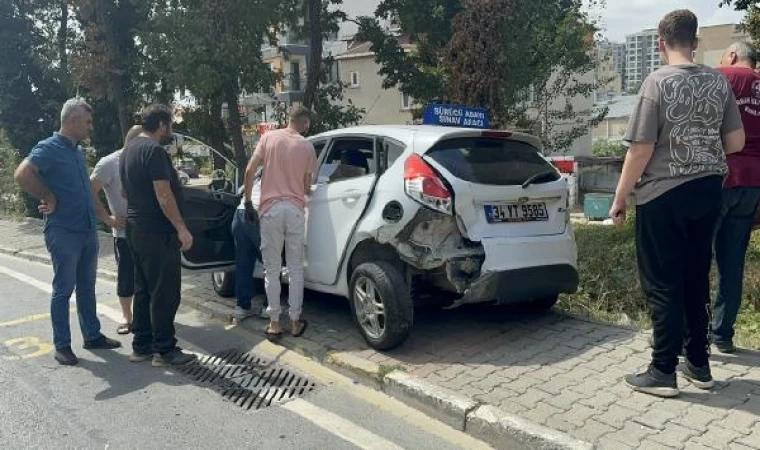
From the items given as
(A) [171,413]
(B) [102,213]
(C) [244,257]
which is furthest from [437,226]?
(B) [102,213]

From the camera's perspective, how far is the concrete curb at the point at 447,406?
11.2ft

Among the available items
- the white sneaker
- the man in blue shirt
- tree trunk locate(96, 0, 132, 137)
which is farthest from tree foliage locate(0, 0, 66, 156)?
the white sneaker

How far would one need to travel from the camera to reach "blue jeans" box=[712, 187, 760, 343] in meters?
4.23

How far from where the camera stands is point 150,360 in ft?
16.8

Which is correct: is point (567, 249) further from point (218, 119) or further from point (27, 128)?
point (27, 128)

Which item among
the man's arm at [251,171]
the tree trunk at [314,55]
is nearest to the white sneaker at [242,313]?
the man's arm at [251,171]

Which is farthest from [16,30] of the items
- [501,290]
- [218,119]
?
[501,290]

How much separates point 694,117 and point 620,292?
297 centimetres

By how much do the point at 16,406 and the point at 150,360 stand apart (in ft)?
3.49

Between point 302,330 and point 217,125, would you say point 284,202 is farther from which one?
point 217,125

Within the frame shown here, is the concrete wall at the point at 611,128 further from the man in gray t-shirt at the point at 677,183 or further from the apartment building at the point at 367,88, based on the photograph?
the man in gray t-shirt at the point at 677,183

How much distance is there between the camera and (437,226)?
4664 millimetres

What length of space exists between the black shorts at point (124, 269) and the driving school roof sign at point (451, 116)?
3047 mm

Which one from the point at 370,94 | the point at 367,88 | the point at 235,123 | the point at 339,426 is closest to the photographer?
the point at 339,426
